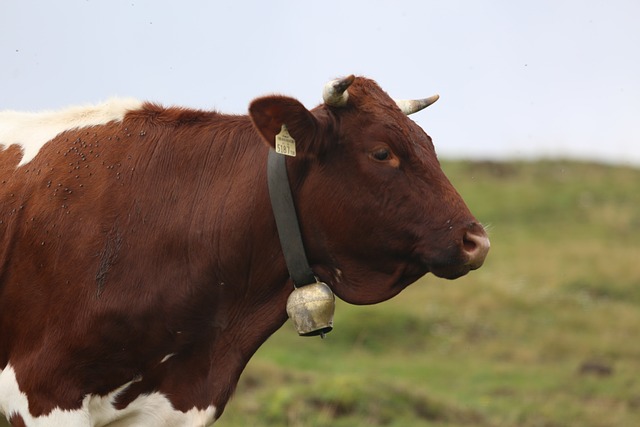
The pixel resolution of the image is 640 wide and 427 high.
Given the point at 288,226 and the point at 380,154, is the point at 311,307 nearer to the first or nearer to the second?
the point at 288,226

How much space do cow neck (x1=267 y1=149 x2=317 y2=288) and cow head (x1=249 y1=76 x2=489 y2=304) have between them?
0.22 feet

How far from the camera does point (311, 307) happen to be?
18.1 feet

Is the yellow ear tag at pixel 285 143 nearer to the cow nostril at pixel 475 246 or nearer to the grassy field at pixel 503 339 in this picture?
the cow nostril at pixel 475 246

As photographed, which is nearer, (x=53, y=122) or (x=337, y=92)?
(x=337, y=92)

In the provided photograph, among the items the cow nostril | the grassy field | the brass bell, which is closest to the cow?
the cow nostril

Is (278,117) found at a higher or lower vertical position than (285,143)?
higher

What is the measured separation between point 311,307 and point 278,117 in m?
0.91

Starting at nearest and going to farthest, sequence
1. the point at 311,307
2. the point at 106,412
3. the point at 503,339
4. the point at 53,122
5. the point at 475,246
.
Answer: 1. the point at 475,246
2. the point at 311,307
3. the point at 106,412
4. the point at 53,122
5. the point at 503,339

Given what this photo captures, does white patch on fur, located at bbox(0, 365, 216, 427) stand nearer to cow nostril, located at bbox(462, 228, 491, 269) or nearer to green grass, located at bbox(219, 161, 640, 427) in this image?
cow nostril, located at bbox(462, 228, 491, 269)

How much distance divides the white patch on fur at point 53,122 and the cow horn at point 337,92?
3.50ft

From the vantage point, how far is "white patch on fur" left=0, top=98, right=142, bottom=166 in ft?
19.6

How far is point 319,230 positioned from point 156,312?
2.85 ft

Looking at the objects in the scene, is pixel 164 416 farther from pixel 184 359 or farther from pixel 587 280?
pixel 587 280

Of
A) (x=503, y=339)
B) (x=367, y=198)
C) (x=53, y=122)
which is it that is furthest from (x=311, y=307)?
(x=503, y=339)
